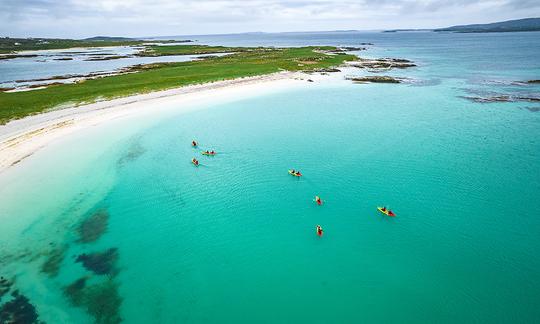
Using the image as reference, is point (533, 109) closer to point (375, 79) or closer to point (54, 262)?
point (375, 79)

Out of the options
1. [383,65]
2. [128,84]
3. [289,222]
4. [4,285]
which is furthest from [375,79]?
[4,285]

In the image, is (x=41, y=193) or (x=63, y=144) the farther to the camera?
(x=63, y=144)

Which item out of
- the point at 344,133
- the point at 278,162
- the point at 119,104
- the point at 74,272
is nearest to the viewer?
the point at 74,272

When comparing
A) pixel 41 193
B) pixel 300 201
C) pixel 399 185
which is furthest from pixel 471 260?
pixel 41 193

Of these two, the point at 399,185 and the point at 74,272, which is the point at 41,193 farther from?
the point at 399,185

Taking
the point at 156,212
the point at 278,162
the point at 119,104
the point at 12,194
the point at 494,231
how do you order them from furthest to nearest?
the point at 119,104
the point at 278,162
the point at 12,194
the point at 156,212
the point at 494,231

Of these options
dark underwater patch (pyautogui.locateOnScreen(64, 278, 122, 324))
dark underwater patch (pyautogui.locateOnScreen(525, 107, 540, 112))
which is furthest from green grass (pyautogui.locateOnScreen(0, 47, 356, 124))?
dark underwater patch (pyautogui.locateOnScreen(525, 107, 540, 112))

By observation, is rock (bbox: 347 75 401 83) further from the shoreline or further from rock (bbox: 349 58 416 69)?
rock (bbox: 349 58 416 69)
